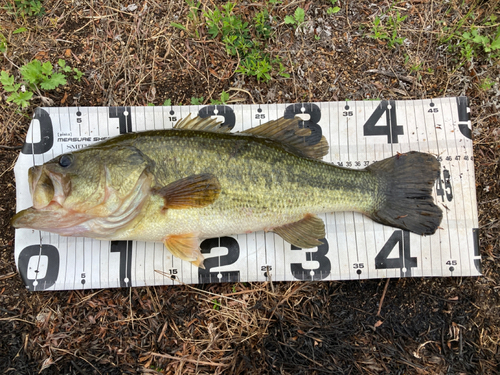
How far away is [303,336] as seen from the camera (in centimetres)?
333

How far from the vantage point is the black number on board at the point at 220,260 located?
3.41 meters

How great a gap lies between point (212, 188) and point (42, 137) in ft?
7.23

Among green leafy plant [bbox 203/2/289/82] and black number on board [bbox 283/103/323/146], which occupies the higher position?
green leafy plant [bbox 203/2/289/82]

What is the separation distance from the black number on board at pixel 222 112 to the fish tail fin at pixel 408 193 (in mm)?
1626

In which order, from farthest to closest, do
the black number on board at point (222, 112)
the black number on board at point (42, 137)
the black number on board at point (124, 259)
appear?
1. the black number on board at point (222, 112)
2. the black number on board at point (42, 137)
3. the black number on board at point (124, 259)

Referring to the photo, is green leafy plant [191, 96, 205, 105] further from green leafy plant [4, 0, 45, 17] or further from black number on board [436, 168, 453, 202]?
black number on board [436, 168, 453, 202]

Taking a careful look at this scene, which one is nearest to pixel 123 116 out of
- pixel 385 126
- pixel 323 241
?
pixel 323 241

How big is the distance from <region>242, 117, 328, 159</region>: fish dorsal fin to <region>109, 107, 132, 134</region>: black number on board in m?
1.40

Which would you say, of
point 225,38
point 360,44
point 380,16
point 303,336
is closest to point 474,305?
point 303,336

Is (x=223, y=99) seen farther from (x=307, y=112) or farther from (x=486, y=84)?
(x=486, y=84)

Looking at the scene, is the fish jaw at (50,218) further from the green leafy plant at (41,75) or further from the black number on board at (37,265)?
the green leafy plant at (41,75)

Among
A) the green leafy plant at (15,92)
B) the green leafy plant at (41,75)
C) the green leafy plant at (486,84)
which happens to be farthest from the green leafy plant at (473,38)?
the green leafy plant at (15,92)

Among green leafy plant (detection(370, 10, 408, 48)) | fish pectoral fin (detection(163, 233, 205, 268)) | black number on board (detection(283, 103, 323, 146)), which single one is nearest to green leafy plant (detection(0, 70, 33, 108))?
fish pectoral fin (detection(163, 233, 205, 268))

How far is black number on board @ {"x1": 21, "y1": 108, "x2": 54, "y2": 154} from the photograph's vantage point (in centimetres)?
350
